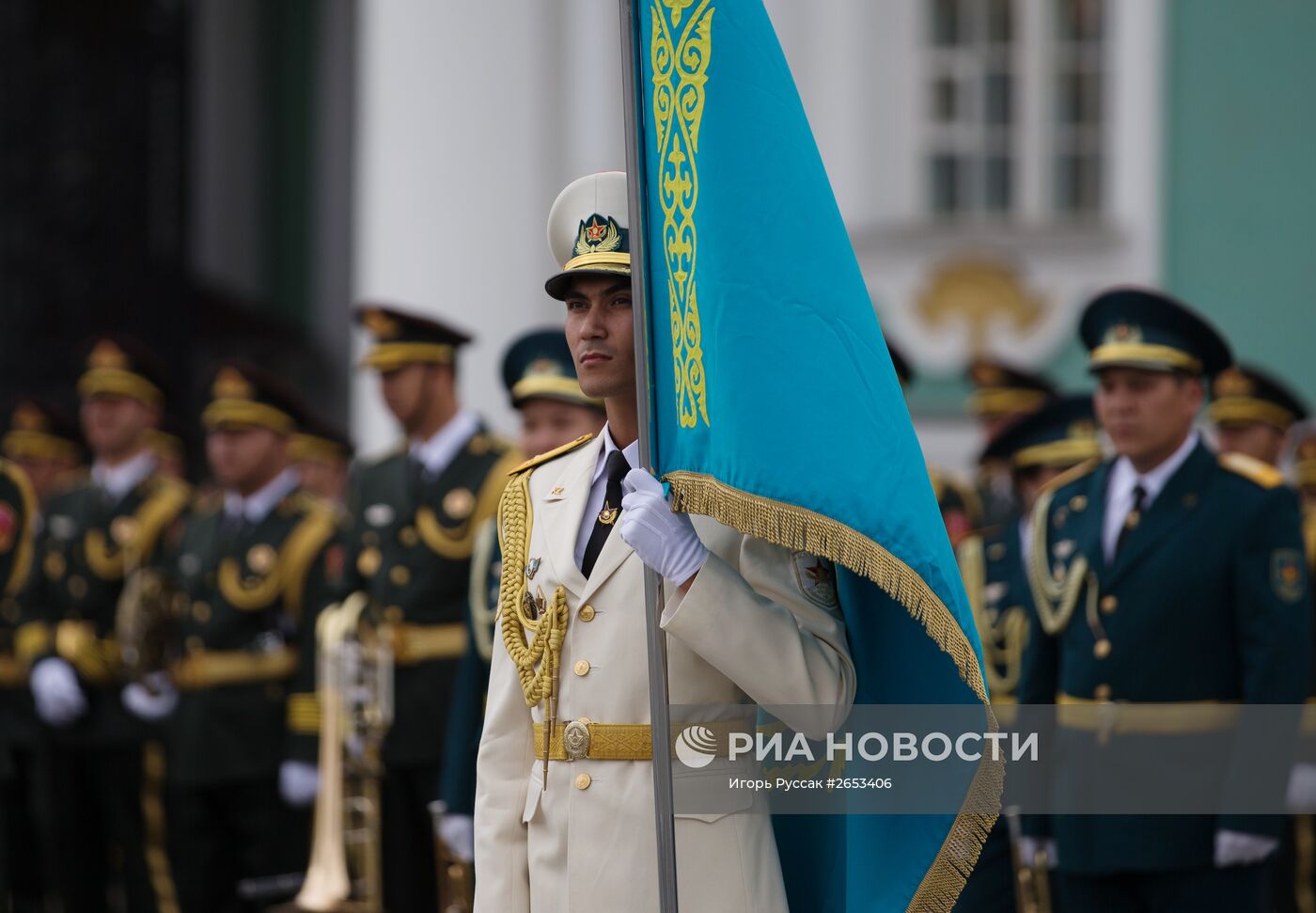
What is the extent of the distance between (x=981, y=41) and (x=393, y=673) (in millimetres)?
8920

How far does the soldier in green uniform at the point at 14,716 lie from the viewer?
9.07 m

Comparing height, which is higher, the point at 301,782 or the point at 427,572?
the point at 427,572

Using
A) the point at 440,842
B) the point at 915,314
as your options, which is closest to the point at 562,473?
the point at 440,842

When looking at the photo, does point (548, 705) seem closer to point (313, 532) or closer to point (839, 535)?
point (839, 535)

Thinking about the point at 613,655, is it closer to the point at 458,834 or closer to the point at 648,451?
the point at 648,451

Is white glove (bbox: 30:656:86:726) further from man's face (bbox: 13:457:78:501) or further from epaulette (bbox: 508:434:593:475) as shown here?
epaulette (bbox: 508:434:593:475)

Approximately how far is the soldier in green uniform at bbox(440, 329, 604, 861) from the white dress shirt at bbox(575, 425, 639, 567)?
1.91 metres

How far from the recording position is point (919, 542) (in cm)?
349

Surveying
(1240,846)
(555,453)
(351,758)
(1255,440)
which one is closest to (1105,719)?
(1240,846)

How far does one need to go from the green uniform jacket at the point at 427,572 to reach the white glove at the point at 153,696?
187 cm

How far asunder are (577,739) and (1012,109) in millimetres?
11487

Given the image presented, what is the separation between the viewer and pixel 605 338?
12.3 feet

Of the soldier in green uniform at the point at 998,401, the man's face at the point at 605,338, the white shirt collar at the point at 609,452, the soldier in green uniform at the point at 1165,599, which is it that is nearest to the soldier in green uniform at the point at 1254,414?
the soldier in green uniform at the point at 998,401

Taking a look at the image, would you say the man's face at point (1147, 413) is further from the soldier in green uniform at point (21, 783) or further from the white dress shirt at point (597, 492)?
the soldier in green uniform at point (21, 783)
